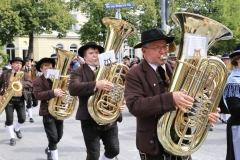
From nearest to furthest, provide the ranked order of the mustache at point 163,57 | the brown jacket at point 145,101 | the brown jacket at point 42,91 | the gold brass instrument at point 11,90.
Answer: the brown jacket at point 145,101 < the mustache at point 163,57 < the brown jacket at point 42,91 < the gold brass instrument at point 11,90

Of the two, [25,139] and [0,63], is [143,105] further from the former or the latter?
[0,63]

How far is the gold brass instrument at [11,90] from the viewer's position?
7902mm

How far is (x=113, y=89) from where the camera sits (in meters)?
4.77

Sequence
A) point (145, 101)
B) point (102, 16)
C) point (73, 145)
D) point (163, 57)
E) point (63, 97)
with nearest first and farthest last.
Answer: point (145, 101) < point (163, 57) < point (63, 97) < point (73, 145) < point (102, 16)

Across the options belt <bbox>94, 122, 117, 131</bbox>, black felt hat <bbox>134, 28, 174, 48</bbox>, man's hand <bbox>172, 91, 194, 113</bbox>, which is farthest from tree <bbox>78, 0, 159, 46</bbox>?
man's hand <bbox>172, 91, 194, 113</bbox>

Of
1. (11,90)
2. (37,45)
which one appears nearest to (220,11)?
(37,45)

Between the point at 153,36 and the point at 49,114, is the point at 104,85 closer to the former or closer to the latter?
the point at 153,36

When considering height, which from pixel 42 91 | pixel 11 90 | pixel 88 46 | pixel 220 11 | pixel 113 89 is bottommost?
pixel 11 90

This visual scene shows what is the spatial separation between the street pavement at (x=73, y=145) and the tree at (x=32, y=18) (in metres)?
25.0

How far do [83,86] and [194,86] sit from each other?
1.97 meters

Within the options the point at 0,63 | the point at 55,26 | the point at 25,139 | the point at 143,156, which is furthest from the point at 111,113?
the point at 55,26

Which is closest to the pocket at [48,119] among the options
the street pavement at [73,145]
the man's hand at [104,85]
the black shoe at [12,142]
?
the street pavement at [73,145]

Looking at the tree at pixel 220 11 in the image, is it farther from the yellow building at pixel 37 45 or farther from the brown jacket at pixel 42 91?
the brown jacket at pixel 42 91

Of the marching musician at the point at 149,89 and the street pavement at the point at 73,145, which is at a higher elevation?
the marching musician at the point at 149,89
